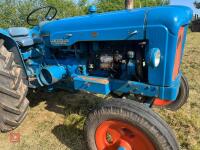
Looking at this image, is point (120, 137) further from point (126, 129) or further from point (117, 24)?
point (117, 24)

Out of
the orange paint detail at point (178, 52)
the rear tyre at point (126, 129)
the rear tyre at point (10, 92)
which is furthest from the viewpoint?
the rear tyre at point (10, 92)

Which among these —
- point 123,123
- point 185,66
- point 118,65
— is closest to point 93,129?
point 123,123

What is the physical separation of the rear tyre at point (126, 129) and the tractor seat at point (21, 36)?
1514 mm

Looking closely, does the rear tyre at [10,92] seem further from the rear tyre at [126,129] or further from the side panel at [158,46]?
the side panel at [158,46]

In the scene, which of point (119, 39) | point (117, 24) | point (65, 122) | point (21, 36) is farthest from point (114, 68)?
point (21, 36)

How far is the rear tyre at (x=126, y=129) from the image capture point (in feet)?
8.34

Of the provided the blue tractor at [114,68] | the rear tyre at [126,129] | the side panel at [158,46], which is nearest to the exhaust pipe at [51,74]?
the blue tractor at [114,68]

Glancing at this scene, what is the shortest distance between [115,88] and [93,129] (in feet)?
1.81

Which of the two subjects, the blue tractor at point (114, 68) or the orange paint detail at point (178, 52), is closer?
the blue tractor at point (114, 68)

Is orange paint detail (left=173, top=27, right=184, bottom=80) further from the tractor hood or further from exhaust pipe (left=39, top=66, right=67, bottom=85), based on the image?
exhaust pipe (left=39, top=66, right=67, bottom=85)

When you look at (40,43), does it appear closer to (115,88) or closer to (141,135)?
(115,88)

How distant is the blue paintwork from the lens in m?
2.65

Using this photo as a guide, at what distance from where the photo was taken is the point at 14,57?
3.43m

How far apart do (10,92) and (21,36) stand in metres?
1.00
